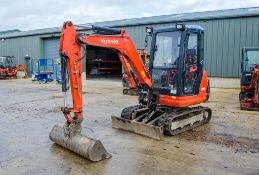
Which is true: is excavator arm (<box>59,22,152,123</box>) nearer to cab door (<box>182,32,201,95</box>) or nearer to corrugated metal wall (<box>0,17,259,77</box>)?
cab door (<box>182,32,201,95</box>)

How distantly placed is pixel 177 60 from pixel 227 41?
986 cm

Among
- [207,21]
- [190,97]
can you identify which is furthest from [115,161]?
[207,21]

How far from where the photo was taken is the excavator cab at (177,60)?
6.40 meters

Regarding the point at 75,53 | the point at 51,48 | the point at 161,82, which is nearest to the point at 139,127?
the point at 161,82

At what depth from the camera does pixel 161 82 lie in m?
6.73

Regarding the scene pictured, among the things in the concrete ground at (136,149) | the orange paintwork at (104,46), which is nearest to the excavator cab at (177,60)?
the orange paintwork at (104,46)

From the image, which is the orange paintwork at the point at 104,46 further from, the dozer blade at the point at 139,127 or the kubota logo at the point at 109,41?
the dozer blade at the point at 139,127

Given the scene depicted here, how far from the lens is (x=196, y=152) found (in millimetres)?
5289

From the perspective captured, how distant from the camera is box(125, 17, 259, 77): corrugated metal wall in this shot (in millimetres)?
14534

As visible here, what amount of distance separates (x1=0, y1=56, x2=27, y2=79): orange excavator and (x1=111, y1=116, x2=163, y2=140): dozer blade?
70.8ft

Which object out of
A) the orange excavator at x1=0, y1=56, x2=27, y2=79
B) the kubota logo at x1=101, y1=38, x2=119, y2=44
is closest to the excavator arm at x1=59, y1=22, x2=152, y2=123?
the kubota logo at x1=101, y1=38, x2=119, y2=44

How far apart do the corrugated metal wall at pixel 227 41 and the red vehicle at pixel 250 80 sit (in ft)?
14.4

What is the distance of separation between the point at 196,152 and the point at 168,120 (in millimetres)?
1044

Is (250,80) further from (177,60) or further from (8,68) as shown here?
(8,68)
